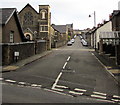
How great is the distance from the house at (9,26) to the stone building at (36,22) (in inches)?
937

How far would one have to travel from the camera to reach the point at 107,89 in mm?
9695

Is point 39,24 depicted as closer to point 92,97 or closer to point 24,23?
point 24,23

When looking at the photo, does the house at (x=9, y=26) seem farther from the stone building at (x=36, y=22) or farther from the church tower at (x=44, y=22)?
the church tower at (x=44, y=22)

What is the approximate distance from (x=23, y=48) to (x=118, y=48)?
11.9 m

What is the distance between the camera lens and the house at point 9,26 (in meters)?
22.4

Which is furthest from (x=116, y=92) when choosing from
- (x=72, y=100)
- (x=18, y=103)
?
(x=18, y=103)

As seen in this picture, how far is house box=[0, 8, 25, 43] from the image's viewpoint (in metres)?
22.4

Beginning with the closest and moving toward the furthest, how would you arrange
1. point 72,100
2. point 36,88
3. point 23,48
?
point 72,100 → point 36,88 → point 23,48

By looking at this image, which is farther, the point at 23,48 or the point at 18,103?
the point at 23,48

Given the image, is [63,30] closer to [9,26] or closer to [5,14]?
[9,26]

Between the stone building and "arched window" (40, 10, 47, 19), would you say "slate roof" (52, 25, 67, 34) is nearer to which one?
the stone building

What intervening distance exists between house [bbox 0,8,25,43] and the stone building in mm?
23793

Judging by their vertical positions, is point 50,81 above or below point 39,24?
below

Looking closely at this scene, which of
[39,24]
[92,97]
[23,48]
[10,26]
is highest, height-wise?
[39,24]
